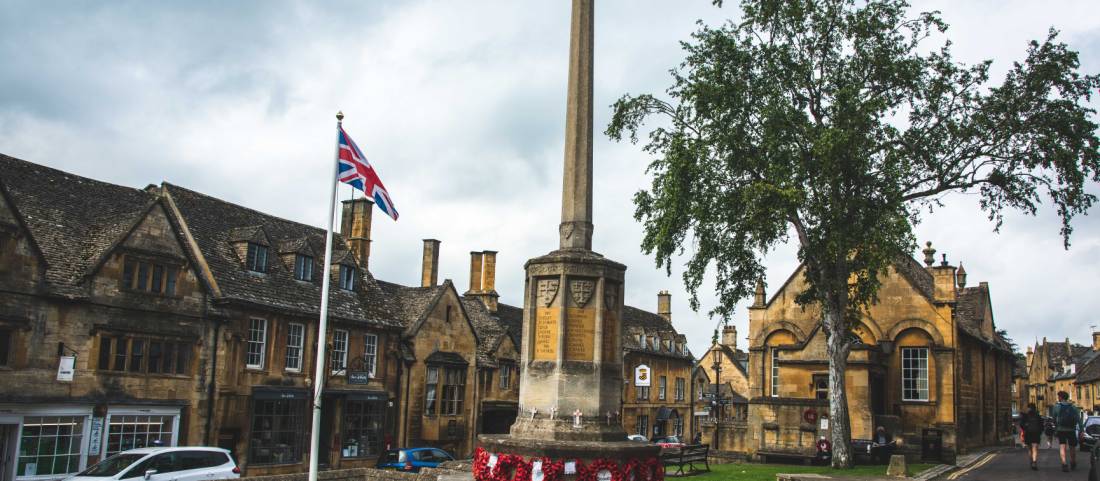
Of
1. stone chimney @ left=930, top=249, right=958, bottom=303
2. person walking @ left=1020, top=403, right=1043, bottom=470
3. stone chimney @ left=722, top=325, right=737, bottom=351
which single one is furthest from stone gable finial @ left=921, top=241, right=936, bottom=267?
stone chimney @ left=722, top=325, right=737, bottom=351

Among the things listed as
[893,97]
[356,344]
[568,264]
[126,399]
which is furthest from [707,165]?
[126,399]

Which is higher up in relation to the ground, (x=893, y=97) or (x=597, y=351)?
(x=893, y=97)

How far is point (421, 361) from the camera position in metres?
39.9

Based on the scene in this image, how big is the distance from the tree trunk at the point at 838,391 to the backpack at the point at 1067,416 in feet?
24.0

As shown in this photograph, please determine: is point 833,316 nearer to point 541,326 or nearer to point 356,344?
point 541,326

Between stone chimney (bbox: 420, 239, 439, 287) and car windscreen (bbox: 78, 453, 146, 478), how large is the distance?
27.2 metres

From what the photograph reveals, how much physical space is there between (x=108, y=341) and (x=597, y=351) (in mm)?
19856

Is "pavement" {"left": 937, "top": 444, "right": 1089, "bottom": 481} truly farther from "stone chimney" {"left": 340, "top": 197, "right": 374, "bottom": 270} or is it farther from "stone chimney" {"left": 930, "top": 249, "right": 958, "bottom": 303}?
"stone chimney" {"left": 340, "top": 197, "right": 374, "bottom": 270}

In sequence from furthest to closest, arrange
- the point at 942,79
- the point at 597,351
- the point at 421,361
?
the point at 421,361 < the point at 942,79 < the point at 597,351

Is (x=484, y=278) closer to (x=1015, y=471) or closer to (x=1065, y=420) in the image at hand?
(x=1015, y=471)

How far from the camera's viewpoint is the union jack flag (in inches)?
754

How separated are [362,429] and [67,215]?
14.6 metres

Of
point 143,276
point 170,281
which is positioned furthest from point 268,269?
point 143,276

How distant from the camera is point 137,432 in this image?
27.9m
